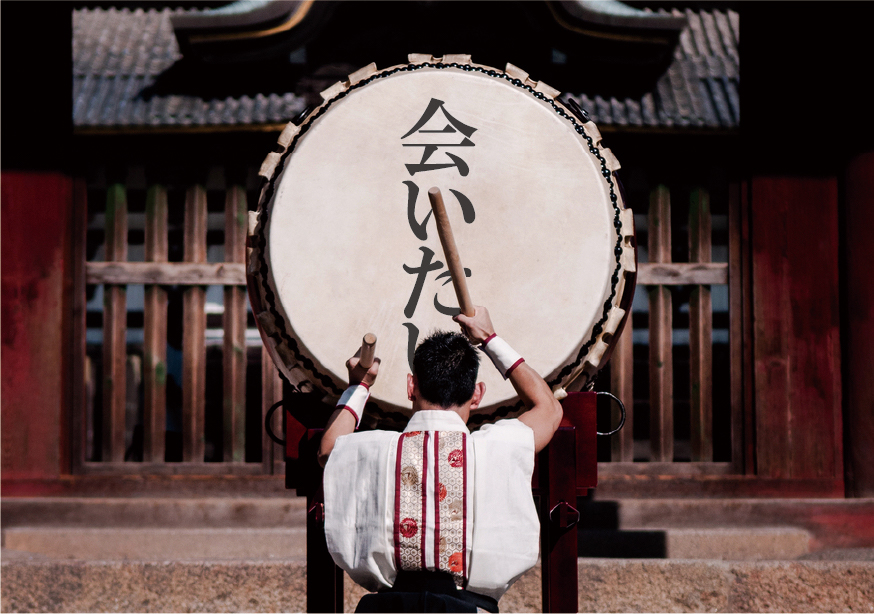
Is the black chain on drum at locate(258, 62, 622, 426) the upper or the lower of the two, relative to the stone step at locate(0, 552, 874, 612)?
upper

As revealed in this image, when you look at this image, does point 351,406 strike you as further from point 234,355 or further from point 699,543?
point 699,543

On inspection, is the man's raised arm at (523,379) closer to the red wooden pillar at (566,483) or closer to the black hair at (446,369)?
the black hair at (446,369)

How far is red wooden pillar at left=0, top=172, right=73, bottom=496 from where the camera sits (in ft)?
13.4

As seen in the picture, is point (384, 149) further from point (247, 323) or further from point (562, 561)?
point (247, 323)

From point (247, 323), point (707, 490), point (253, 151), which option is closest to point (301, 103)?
point (253, 151)

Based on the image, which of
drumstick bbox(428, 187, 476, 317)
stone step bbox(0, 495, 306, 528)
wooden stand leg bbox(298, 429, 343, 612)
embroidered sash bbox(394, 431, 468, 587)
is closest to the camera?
embroidered sash bbox(394, 431, 468, 587)

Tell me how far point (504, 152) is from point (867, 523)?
3000 millimetres

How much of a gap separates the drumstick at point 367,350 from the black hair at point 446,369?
0.11 meters

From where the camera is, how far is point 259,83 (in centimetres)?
424

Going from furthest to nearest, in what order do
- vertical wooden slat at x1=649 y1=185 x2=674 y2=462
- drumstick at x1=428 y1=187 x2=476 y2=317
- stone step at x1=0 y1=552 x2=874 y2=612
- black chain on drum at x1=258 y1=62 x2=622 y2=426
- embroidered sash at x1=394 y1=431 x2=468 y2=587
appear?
vertical wooden slat at x1=649 y1=185 x2=674 y2=462, stone step at x1=0 y1=552 x2=874 y2=612, black chain on drum at x1=258 y1=62 x2=622 y2=426, drumstick at x1=428 y1=187 x2=476 y2=317, embroidered sash at x1=394 y1=431 x2=468 y2=587

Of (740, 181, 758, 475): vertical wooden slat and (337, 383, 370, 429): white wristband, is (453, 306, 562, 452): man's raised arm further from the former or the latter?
(740, 181, 758, 475): vertical wooden slat

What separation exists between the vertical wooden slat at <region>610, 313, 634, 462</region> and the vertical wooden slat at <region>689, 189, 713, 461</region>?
31 centimetres

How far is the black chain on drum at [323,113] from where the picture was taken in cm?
198

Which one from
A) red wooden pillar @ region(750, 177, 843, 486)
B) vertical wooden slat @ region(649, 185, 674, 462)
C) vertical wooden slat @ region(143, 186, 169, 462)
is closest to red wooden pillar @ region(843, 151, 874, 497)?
red wooden pillar @ region(750, 177, 843, 486)
